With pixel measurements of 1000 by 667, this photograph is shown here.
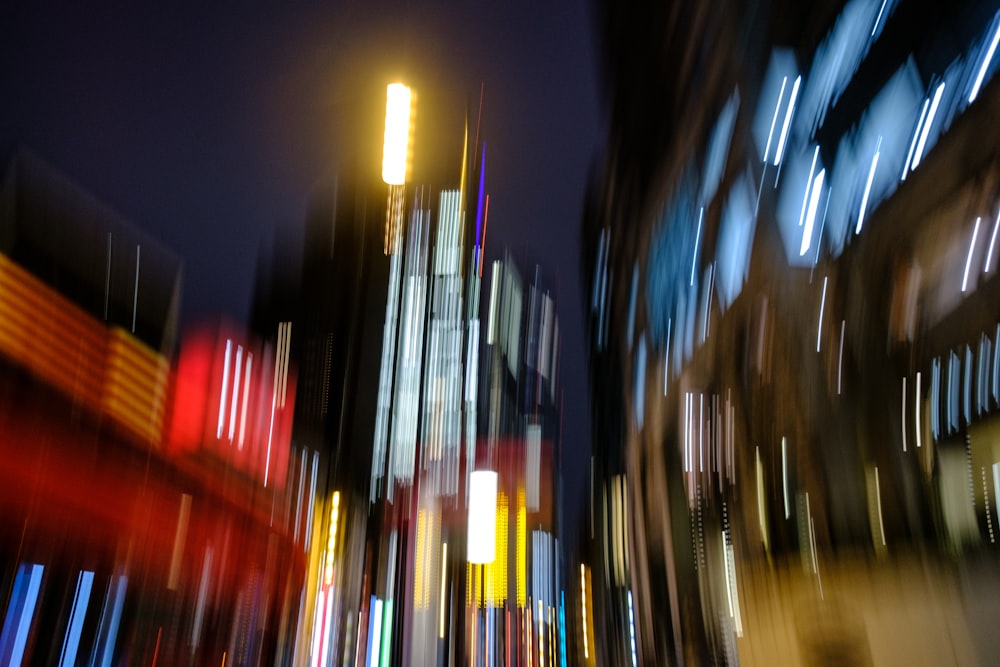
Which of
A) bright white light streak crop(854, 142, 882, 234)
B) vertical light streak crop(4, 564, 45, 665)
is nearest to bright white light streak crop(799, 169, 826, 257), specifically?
bright white light streak crop(854, 142, 882, 234)

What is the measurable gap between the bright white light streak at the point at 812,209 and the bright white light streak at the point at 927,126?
1778 mm

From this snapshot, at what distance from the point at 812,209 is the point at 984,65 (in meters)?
3.19

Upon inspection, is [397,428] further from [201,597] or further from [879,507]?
[879,507]

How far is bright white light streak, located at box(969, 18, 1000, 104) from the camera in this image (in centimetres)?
490

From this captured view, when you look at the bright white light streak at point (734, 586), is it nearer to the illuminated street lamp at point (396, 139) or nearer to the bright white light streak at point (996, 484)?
the bright white light streak at point (996, 484)

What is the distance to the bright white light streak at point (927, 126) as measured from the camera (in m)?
5.77

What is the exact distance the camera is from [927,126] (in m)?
5.96

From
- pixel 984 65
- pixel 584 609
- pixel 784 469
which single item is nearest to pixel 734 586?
pixel 784 469

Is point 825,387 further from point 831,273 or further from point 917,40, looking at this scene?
point 917,40

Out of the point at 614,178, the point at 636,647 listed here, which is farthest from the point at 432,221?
the point at 636,647

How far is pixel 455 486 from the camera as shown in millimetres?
31500

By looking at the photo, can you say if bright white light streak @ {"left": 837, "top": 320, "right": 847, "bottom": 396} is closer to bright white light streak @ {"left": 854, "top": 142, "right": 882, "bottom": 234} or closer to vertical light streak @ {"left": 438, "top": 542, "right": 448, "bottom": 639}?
bright white light streak @ {"left": 854, "top": 142, "right": 882, "bottom": 234}

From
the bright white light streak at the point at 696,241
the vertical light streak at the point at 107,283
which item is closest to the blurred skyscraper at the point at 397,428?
the bright white light streak at the point at 696,241

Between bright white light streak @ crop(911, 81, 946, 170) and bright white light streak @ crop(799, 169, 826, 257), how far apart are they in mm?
1778
